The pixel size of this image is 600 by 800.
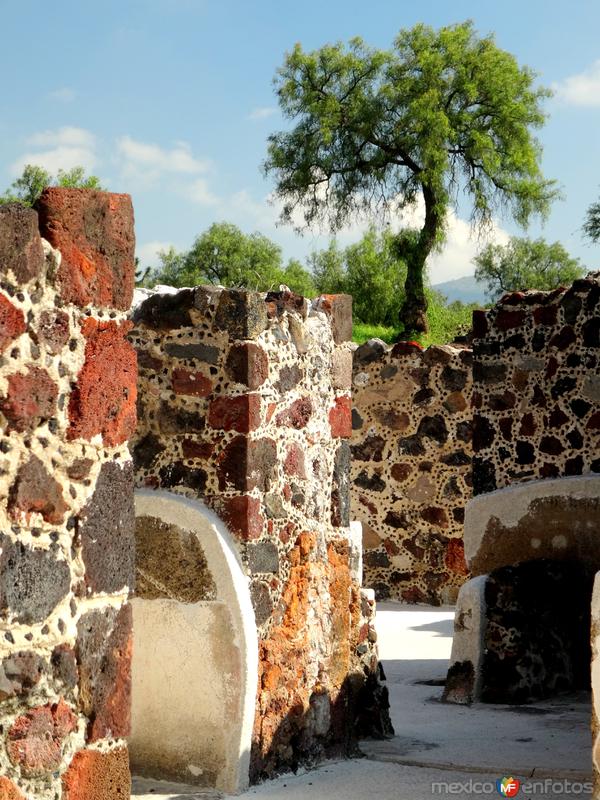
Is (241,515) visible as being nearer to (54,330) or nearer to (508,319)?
(54,330)

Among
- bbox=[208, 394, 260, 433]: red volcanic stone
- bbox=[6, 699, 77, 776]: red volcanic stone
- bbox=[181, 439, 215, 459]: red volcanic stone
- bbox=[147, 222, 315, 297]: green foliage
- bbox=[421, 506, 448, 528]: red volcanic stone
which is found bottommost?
bbox=[6, 699, 77, 776]: red volcanic stone

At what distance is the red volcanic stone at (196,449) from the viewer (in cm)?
465

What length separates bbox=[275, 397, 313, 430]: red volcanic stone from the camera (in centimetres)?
486

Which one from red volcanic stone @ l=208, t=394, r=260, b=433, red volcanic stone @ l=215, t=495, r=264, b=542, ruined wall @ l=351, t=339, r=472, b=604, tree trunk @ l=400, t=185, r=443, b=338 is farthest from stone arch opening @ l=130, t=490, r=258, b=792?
tree trunk @ l=400, t=185, r=443, b=338

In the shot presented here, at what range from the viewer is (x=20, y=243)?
2580mm

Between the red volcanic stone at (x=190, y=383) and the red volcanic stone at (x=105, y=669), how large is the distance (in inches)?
72.3

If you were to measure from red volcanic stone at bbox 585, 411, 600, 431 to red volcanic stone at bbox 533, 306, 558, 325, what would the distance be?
0.55 meters

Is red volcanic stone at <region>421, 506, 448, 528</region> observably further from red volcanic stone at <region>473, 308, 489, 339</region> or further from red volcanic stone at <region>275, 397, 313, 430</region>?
red volcanic stone at <region>275, 397, 313, 430</region>

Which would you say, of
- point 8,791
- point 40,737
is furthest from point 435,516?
point 8,791

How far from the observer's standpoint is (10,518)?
255 centimetres

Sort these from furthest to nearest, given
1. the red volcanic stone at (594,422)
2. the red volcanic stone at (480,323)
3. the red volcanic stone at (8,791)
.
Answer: the red volcanic stone at (480,323), the red volcanic stone at (594,422), the red volcanic stone at (8,791)

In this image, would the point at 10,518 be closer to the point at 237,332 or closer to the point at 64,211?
the point at 64,211

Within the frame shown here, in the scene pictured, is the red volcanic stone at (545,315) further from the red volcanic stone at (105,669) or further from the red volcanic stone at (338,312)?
the red volcanic stone at (105,669)

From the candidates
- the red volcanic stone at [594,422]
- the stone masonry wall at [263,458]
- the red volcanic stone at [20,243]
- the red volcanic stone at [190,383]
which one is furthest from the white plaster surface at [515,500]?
the red volcanic stone at [20,243]
